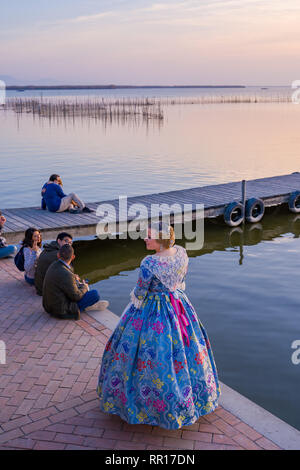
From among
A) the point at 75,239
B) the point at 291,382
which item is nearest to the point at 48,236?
the point at 75,239

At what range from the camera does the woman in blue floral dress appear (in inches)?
196

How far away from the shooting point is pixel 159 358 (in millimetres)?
4949

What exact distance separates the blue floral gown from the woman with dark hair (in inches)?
175

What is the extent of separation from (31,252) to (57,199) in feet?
15.4

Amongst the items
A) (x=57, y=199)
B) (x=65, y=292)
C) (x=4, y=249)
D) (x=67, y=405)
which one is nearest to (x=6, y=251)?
(x=4, y=249)

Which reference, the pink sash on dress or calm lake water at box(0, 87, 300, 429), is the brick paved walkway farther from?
calm lake water at box(0, 87, 300, 429)

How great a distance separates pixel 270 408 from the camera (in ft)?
22.0

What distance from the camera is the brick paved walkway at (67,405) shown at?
16.4 feet

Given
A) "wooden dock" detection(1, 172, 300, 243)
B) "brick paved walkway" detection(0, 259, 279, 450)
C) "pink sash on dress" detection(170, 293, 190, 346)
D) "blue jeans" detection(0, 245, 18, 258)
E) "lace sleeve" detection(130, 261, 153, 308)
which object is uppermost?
Result: "lace sleeve" detection(130, 261, 153, 308)

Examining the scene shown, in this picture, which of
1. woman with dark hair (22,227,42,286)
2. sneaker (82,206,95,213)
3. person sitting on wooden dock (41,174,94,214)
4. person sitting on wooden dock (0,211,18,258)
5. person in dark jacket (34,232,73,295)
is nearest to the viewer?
person in dark jacket (34,232,73,295)

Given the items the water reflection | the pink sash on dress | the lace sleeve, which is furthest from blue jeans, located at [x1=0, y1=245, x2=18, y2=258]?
the pink sash on dress

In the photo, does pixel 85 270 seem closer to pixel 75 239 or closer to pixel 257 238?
pixel 75 239

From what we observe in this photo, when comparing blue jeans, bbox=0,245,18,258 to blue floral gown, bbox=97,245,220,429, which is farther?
blue jeans, bbox=0,245,18,258
